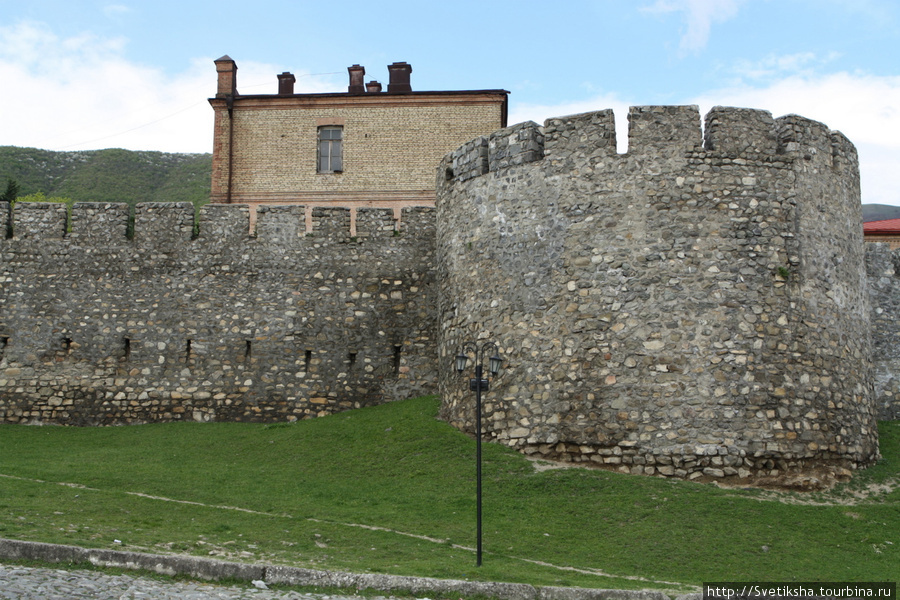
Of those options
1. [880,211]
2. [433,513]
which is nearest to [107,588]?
[433,513]

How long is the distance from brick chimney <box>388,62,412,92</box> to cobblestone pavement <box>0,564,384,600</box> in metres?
21.9

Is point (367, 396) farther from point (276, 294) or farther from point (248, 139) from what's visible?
point (248, 139)

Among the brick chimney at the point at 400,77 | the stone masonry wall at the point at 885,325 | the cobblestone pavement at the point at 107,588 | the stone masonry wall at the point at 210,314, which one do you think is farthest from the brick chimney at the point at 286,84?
the cobblestone pavement at the point at 107,588

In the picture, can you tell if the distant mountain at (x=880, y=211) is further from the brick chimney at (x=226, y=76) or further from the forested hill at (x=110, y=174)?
the brick chimney at (x=226, y=76)


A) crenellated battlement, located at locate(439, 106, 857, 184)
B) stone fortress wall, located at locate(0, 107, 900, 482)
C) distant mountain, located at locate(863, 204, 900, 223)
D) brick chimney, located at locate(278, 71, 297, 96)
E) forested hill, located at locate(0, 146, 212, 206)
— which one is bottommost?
stone fortress wall, located at locate(0, 107, 900, 482)

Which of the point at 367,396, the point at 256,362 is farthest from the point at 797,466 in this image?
the point at 256,362

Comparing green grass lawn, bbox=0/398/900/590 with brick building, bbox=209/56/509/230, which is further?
brick building, bbox=209/56/509/230

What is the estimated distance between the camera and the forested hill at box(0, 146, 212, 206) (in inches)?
2345

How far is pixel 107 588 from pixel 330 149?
20.8m

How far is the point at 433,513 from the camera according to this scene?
12375mm

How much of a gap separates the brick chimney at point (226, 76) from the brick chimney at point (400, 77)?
15.9ft

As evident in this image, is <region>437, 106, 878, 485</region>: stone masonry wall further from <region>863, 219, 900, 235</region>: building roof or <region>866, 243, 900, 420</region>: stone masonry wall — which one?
<region>863, 219, 900, 235</region>: building roof

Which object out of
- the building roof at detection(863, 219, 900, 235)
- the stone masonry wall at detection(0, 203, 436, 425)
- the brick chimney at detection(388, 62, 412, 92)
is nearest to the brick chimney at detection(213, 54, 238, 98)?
the brick chimney at detection(388, 62, 412, 92)

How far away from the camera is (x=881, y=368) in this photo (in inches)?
749
